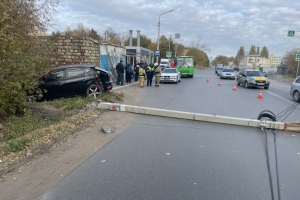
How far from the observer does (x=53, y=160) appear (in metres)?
4.93

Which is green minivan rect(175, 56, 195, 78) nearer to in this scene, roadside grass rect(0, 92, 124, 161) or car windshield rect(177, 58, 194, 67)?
car windshield rect(177, 58, 194, 67)

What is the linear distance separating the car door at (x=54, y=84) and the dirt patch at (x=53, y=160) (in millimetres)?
4179

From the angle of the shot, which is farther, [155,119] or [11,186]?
[155,119]

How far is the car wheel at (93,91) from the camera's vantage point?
37.7 feet

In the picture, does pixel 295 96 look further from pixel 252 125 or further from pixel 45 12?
pixel 45 12

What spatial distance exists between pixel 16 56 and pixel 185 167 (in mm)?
5860

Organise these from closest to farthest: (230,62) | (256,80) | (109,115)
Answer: (109,115), (256,80), (230,62)

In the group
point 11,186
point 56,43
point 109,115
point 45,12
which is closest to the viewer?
point 11,186

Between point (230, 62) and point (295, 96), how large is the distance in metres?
144

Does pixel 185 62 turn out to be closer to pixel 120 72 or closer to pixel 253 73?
pixel 253 73

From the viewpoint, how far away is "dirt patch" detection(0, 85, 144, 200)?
3.85 meters

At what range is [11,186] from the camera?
3.91 m

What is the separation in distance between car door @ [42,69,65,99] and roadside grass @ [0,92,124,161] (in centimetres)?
71

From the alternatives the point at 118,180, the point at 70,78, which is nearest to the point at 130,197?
the point at 118,180
